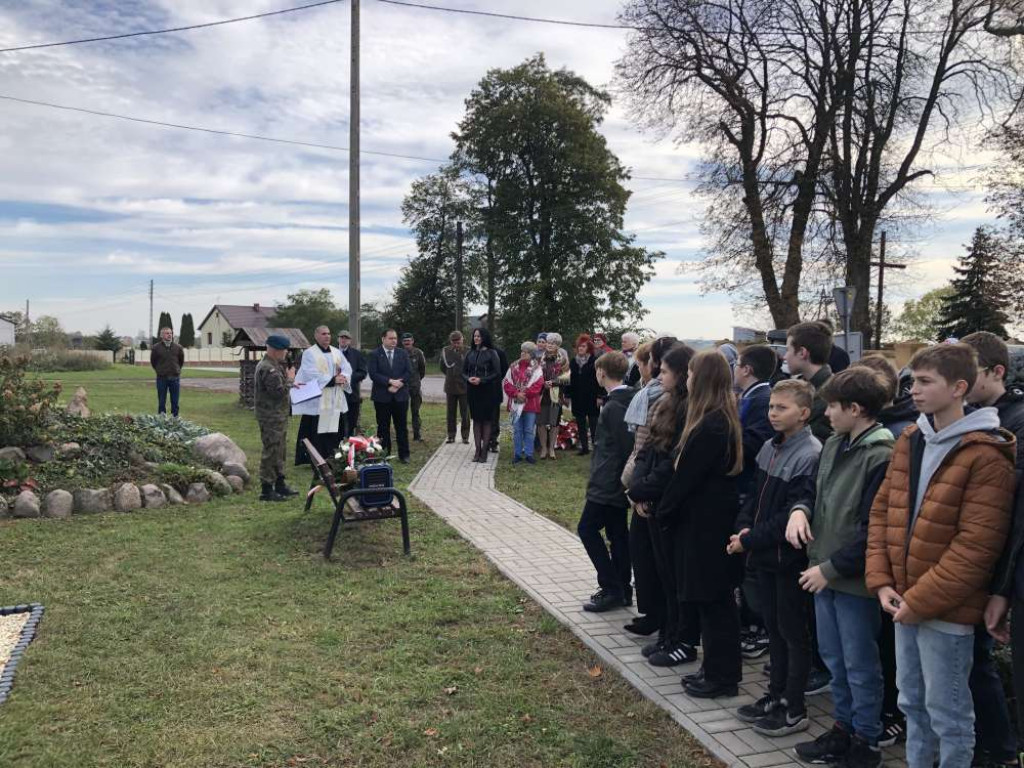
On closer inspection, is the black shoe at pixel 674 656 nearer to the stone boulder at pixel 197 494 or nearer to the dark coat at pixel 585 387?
the stone boulder at pixel 197 494

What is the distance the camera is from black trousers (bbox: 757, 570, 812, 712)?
12.0 ft

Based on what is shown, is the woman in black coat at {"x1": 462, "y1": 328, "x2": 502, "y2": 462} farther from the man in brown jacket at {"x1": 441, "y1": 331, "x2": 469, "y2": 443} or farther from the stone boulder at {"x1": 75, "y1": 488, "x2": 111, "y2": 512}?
the stone boulder at {"x1": 75, "y1": 488, "x2": 111, "y2": 512}

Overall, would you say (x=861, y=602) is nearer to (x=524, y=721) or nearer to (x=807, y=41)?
(x=524, y=721)

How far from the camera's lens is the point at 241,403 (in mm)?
A: 20688

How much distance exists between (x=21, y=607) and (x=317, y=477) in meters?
3.49

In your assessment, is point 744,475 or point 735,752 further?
point 744,475

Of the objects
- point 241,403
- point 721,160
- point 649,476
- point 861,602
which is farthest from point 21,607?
point 721,160

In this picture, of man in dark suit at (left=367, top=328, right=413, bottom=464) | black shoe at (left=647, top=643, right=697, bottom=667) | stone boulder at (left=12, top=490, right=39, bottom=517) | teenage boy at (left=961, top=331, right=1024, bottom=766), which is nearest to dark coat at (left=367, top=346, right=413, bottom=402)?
man in dark suit at (left=367, top=328, right=413, bottom=464)

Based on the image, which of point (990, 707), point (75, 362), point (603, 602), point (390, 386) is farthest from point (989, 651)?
point (75, 362)

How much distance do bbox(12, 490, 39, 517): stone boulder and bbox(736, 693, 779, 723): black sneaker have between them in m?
7.14

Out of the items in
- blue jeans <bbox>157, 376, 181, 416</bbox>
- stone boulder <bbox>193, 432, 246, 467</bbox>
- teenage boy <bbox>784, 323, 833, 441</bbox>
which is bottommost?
stone boulder <bbox>193, 432, 246, 467</bbox>

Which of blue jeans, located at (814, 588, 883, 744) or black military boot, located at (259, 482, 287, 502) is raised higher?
blue jeans, located at (814, 588, 883, 744)

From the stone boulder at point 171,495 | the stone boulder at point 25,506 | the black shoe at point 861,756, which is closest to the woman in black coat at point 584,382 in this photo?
the stone boulder at point 171,495

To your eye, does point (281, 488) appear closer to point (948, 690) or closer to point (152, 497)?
point (152, 497)
